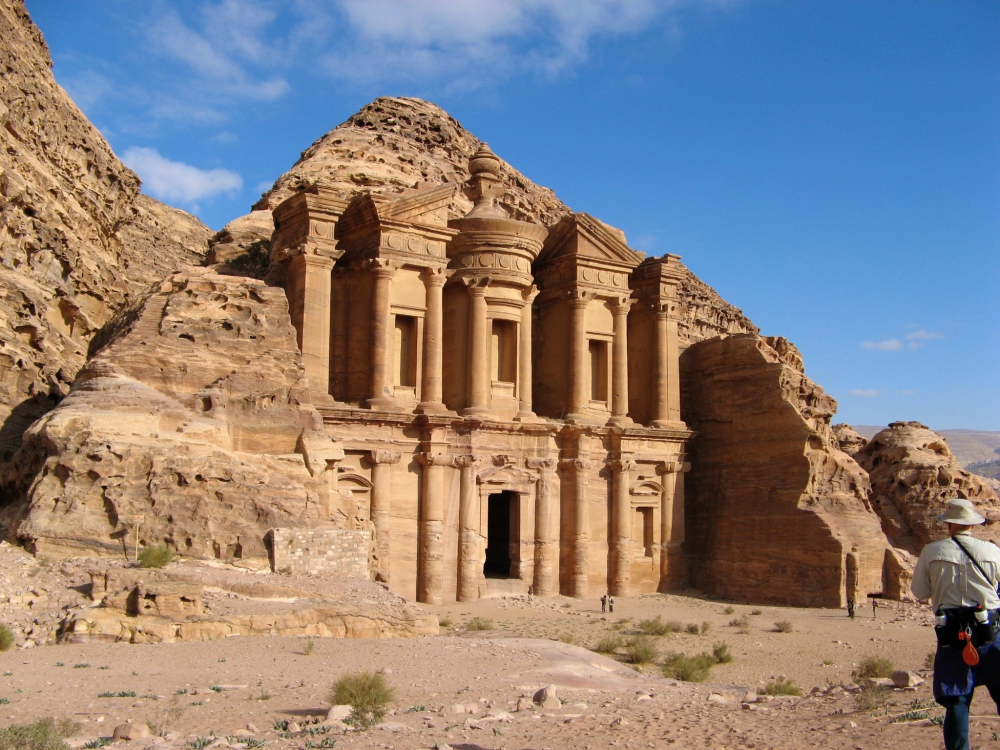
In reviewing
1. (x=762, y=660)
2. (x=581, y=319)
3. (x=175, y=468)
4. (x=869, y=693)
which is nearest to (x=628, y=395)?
(x=581, y=319)

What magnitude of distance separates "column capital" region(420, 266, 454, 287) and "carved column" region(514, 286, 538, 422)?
115 inches

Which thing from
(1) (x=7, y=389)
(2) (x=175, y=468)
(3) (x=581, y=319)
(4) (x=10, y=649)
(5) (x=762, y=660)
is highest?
(3) (x=581, y=319)

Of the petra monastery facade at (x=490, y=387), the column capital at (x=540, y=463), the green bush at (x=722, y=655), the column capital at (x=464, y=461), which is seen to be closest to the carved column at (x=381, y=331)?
the petra monastery facade at (x=490, y=387)

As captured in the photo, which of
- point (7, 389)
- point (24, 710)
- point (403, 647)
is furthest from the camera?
point (7, 389)

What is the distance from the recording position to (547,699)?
10281 millimetres

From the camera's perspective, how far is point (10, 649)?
37.0 ft

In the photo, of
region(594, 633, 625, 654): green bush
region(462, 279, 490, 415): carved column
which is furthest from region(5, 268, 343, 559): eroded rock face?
region(462, 279, 490, 415): carved column

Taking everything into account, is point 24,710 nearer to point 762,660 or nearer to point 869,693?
point 869,693

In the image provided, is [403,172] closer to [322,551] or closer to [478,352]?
[478,352]

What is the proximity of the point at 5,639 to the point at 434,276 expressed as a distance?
54.4ft

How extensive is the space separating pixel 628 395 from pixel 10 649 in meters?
22.3

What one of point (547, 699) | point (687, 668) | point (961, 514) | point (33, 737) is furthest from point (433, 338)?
point (961, 514)

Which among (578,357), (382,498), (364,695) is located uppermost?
(578,357)

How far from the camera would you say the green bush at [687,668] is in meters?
16.4
